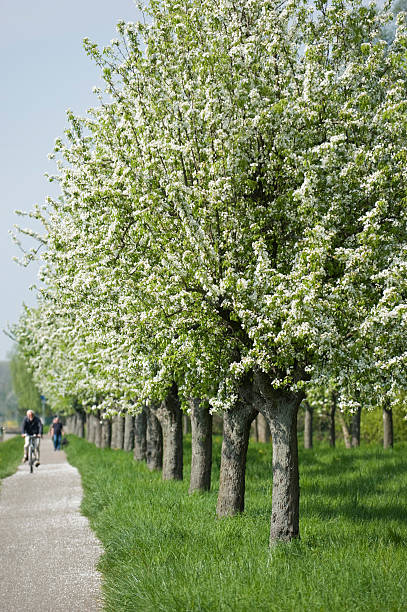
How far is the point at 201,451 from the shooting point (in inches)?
557

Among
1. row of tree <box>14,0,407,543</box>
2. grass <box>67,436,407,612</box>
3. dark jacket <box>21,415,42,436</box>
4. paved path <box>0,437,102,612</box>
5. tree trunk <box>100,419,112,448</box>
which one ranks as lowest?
paved path <box>0,437,102,612</box>

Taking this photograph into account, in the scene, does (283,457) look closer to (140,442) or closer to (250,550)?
(250,550)

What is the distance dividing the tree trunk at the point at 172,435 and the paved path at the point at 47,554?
2207mm

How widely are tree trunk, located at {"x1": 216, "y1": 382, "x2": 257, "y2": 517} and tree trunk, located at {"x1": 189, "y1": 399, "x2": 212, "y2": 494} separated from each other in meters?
2.41

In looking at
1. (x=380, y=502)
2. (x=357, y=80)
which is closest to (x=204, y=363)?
(x=357, y=80)

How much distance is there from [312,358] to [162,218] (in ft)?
8.24

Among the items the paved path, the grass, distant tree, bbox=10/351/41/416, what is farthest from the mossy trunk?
distant tree, bbox=10/351/41/416

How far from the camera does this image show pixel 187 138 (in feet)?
29.4

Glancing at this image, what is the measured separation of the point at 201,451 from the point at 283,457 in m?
5.31

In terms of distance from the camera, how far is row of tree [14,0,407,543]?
7836 millimetres

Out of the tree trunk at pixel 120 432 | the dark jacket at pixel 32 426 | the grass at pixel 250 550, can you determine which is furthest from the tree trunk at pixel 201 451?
the tree trunk at pixel 120 432

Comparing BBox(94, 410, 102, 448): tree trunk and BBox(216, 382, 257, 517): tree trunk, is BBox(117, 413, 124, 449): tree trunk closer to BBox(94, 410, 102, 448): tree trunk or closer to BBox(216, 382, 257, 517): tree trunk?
BBox(94, 410, 102, 448): tree trunk

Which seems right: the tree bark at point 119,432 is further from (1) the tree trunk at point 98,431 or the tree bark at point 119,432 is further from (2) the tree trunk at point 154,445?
(2) the tree trunk at point 154,445

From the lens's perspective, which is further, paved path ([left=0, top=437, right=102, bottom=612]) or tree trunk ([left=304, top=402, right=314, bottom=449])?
tree trunk ([left=304, top=402, right=314, bottom=449])
